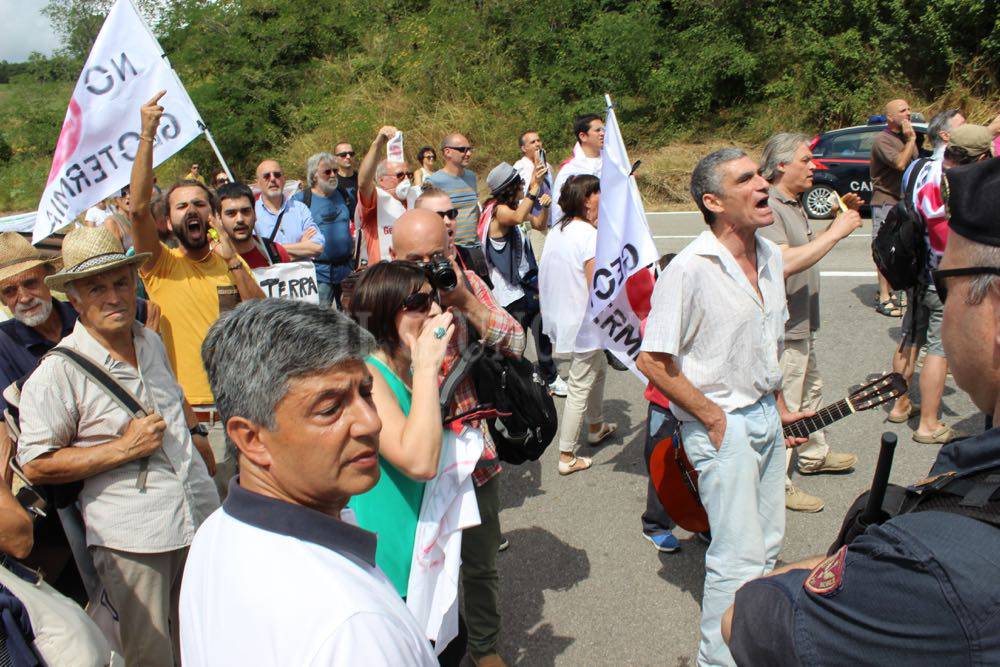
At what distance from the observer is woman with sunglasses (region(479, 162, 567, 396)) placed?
5.97 m

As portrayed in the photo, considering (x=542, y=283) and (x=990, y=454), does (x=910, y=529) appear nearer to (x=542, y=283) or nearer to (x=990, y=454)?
(x=990, y=454)

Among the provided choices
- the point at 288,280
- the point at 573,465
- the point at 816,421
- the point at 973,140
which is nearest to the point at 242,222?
the point at 288,280

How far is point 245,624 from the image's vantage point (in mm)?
1242

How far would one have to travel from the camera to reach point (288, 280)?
185 inches

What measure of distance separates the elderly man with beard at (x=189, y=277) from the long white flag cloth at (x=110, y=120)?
0.64 m

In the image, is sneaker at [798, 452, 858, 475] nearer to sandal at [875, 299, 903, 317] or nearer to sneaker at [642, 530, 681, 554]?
sneaker at [642, 530, 681, 554]

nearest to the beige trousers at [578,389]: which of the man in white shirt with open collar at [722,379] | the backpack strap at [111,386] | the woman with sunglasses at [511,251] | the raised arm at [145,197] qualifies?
the woman with sunglasses at [511,251]

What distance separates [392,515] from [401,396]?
1.23 feet

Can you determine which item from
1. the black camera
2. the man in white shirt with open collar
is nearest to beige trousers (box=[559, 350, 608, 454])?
the man in white shirt with open collar

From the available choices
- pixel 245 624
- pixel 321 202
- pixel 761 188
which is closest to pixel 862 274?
pixel 321 202

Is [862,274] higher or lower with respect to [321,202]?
lower

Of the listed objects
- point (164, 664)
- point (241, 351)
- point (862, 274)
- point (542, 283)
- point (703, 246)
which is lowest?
point (862, 274)

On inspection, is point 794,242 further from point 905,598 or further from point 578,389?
point 905,598

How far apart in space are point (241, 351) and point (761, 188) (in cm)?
221
